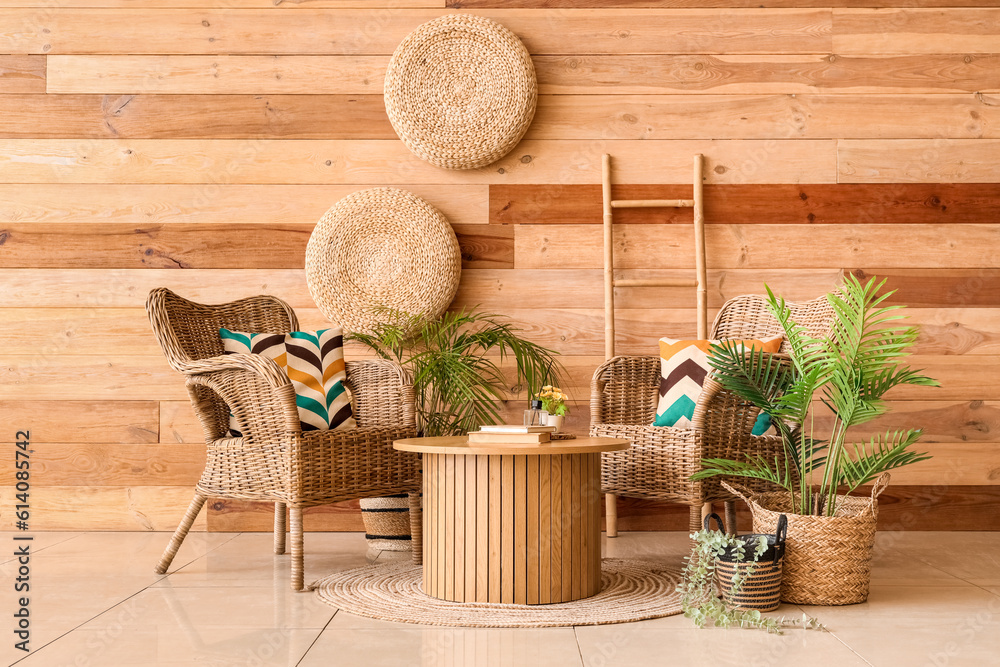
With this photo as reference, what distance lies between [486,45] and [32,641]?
2458 millimetres

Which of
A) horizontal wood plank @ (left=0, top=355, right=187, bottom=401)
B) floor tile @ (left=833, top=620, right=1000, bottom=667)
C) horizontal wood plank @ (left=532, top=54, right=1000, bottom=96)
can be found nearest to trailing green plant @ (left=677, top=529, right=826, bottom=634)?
floor tile @ (left=833, top=620, right=1000, bottom=667)

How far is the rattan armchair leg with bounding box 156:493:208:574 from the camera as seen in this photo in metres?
2.38

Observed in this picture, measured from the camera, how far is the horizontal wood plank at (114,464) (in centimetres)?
314

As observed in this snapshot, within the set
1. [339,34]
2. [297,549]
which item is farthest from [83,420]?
[339,34]

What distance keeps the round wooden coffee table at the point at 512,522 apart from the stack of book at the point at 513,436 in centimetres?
3

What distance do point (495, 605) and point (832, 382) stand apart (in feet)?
3.48

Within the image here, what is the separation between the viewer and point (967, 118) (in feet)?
10.5

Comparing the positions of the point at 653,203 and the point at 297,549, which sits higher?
the point at 653,203

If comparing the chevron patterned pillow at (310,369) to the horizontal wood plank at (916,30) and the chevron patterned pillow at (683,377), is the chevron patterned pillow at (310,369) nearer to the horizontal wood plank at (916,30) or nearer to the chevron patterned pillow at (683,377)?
the chevron patterned pillow at (683,377)

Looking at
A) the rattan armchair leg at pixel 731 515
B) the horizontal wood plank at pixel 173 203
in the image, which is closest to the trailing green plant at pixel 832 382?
the rattan armchair leg at pixel 731 515

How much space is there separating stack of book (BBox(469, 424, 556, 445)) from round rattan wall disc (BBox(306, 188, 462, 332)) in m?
1.13

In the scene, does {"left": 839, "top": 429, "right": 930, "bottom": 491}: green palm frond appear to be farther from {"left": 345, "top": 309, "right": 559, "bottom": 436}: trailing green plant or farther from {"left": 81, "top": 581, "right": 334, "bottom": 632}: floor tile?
{"left": 81, "top": 581, "right": 334, "bottom": 632}: floor tile

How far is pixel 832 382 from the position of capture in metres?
2.15

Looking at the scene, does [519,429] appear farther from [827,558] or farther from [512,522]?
[827,558]
